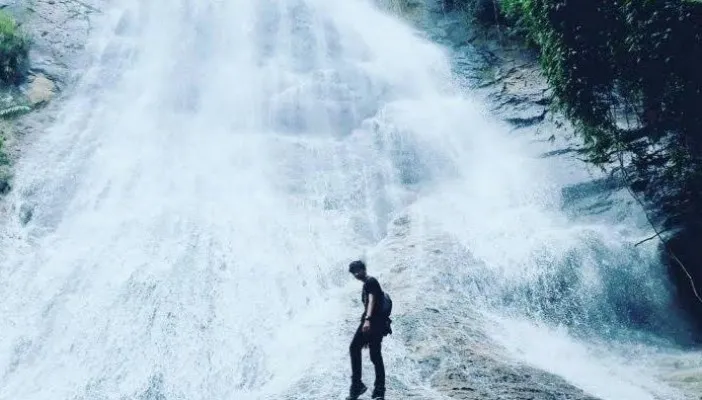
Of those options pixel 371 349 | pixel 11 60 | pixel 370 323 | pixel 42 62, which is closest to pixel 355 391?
pixel 371 349

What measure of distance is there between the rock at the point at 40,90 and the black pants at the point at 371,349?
40.5 feet

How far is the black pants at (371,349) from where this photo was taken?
5.23m

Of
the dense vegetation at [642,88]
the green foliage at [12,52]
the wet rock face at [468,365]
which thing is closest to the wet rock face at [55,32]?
the green foliage at [12,52]

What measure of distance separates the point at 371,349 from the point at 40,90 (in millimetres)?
13049

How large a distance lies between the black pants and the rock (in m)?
12.4

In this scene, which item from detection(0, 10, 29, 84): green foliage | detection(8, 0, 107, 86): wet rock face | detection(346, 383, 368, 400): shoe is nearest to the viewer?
detection(346, 383, 368, 400): shoe

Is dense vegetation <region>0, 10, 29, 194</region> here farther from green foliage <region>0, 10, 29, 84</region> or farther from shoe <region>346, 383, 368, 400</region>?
shoe <region>346, 383, 368, 400</region>

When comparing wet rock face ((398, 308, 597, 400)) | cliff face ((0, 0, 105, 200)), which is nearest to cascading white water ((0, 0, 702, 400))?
wet rock face ((398, 308, 597, 400))

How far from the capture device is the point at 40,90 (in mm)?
14203

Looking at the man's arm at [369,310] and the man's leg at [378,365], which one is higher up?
the man's arm at [369,310]

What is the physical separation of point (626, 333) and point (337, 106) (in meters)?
9.27

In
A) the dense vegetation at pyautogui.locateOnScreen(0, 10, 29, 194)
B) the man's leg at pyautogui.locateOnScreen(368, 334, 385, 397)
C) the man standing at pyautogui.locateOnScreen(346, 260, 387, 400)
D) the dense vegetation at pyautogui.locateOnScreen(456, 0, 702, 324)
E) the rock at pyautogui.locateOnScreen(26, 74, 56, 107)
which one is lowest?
the rock at pyautogui.locateOnScreen(26, 74, 56, 107)

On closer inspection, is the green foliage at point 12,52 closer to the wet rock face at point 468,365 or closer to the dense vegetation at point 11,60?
the dense vegetation at point 11,60

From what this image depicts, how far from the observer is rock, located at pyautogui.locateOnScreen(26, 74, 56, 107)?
13.9m
